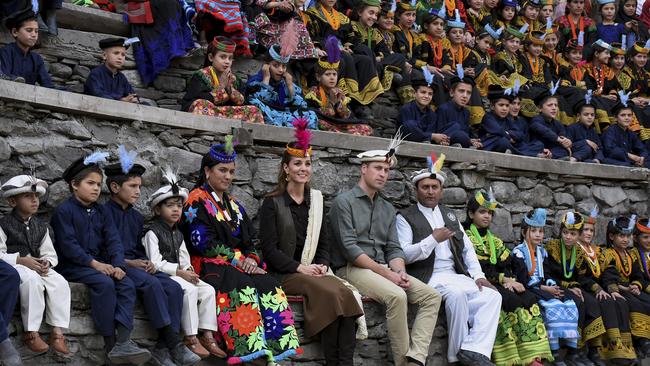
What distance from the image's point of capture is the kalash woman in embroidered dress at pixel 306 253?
7910mm

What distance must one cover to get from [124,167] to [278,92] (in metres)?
2.67

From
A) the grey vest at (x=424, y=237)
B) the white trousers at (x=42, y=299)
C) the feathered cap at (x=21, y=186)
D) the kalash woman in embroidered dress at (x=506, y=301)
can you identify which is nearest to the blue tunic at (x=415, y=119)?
the kalash woman in embroidered dress at (x=506, y=301)

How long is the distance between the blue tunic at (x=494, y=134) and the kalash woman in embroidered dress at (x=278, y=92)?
2.28 metres

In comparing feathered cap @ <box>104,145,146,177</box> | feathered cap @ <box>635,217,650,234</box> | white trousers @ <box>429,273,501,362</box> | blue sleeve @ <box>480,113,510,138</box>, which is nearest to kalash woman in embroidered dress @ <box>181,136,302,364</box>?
feathered cap @ <box>104,145,146,177</box>

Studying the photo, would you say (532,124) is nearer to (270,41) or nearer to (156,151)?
(270,41)

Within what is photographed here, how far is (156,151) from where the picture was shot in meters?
8.40

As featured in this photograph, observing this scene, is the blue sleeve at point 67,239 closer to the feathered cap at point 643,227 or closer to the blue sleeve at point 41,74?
the blue sleeve at point 41,74

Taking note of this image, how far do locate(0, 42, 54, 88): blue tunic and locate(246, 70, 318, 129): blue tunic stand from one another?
6.45 feet

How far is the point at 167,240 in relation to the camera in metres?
7.66

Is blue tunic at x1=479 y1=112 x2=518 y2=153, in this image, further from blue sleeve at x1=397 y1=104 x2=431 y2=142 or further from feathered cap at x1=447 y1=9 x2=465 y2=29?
feathered cap at x1=447 y1=9 x2=465 y2=29

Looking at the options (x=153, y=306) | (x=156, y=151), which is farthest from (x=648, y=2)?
(x=153, y=306)

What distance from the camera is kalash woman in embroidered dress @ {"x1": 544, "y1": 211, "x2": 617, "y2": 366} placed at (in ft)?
32.6

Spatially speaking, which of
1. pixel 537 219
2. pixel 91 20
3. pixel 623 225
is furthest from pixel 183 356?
pixel 623 225

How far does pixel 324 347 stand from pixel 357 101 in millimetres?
3697
